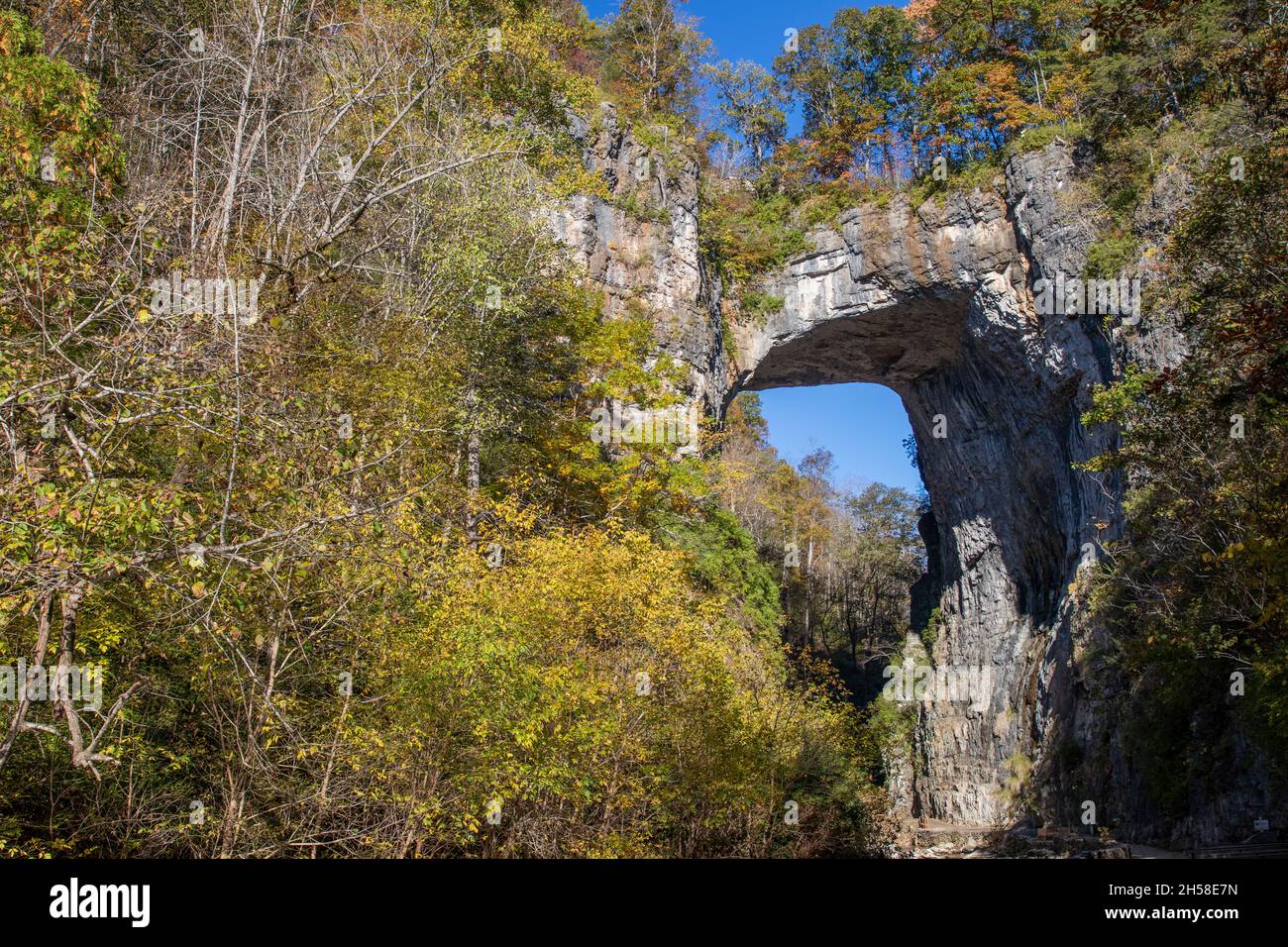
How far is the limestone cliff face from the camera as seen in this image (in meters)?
21.7

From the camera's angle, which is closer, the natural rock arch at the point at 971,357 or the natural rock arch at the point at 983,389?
the natural rock arch at the point at 971,357

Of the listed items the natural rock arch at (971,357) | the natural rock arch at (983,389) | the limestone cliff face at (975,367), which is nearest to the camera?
the limestone cliff face at (975,367)

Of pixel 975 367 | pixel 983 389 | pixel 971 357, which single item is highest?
pixel 971 357

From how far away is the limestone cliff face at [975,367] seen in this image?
21.7 m

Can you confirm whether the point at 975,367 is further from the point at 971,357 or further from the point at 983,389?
the point at 983,389

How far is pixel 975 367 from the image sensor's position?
27.4m

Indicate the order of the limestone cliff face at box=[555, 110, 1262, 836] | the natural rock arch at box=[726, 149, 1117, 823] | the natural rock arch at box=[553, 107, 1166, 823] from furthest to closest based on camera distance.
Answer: the natural rock arch at box=[726, 149, 1117, 823] → the natural rock arch at box=[553, 107, 1166, 823] → the limestone cliff face at box=[555, 110, 1262, 836]

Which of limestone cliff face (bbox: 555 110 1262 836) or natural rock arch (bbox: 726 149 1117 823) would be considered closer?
limestone cliff face (bbox: 555 110 1262 836)

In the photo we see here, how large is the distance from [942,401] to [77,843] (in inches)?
1113

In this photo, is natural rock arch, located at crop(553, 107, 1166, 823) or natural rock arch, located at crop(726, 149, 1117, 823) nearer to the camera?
natural rock arch, located at crop(553, 107, 1166, 823)

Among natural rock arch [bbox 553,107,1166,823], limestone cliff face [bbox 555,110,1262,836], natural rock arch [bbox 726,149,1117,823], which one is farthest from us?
natural rock arch [bbox 726,149,1117,823]

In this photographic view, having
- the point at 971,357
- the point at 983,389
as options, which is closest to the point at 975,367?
the point at 971,357

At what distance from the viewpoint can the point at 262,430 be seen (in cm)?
542

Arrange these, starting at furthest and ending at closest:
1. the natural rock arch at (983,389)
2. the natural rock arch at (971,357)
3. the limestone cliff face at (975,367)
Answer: the natural rock arch at (983,389), the natural rock arch at (971,357), the limestone cliff face at (975,367)
